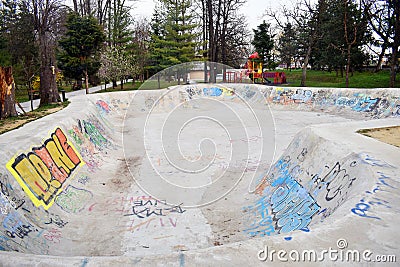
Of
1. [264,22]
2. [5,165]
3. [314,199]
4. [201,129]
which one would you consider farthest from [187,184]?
[264,22]

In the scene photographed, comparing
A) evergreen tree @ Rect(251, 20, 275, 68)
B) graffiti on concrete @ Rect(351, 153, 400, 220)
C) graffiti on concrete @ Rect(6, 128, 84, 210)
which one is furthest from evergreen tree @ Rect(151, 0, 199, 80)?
graffiti on concrete @ Rect(351, 153, 400, 220)

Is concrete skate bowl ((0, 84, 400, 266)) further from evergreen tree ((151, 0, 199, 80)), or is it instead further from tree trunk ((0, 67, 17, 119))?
evergreen tree ((151, 0, 199, 80))

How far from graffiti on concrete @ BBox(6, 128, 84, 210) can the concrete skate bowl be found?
0.10 feet

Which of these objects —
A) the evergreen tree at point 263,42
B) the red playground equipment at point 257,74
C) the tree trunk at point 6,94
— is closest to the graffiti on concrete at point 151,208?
the tree trunk at point 6,94

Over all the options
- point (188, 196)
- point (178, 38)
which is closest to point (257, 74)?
point (178, 38)

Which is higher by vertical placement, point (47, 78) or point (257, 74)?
point (257, 74)

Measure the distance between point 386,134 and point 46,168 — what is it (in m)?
8.72

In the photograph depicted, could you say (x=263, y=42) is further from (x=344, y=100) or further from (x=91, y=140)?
(x=91, y=140)

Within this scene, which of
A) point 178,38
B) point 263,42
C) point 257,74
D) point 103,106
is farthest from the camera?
point 263,42

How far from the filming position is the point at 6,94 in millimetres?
12883

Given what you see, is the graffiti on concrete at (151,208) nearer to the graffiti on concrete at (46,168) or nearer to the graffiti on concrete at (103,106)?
the graffiti on concrete at (46,168)

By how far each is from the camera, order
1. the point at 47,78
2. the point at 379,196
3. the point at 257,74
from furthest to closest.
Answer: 1. the point at 257,74
2. the point at 47,78
3. the point at 379,196

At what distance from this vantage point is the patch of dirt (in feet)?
24.0

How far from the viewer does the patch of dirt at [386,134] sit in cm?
730
